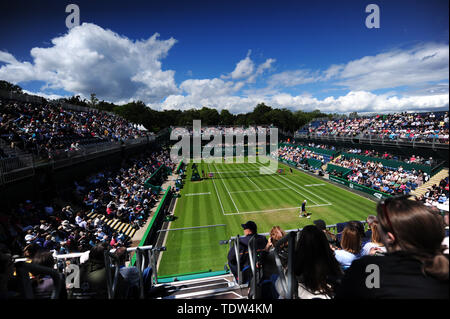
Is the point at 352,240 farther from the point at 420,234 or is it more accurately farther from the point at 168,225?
the point at 168,225

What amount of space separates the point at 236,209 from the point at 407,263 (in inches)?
779

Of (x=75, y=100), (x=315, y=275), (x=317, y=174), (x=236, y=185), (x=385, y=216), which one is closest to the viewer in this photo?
(x=385, y=216)

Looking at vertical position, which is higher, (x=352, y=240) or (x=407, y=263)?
(x=407, y=263)

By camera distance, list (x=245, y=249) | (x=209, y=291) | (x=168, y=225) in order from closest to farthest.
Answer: (x=245, y=249) → (x=209, y=291) → (x=168, y=225)

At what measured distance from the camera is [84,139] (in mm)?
22125

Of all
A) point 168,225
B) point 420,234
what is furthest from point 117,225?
point 420,234

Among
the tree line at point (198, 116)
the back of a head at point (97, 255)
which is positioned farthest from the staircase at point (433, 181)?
the tree line at point (198, 116)

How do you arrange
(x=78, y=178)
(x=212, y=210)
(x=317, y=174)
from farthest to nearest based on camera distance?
(x=317, y=174) → (x=212, y=210) → (x=78, y=178)

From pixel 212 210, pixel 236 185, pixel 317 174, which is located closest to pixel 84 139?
pixel 212 210

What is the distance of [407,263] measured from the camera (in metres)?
1.43

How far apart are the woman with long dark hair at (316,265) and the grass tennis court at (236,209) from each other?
865cm

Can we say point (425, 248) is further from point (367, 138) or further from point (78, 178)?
point (367, 138)

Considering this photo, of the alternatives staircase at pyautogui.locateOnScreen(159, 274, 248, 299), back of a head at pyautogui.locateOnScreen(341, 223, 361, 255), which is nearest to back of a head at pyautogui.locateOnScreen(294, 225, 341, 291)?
back of a head at pyautogui.locateOnScreen(341, 223, 361, 255)
